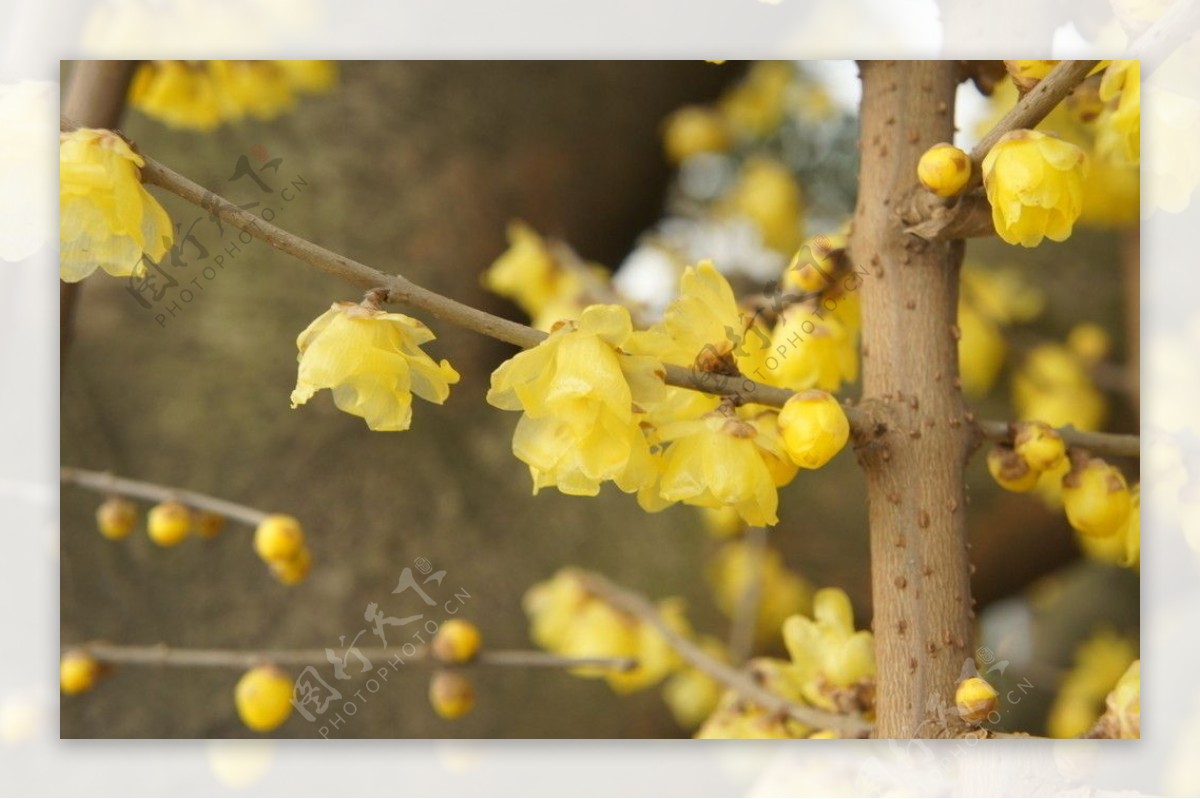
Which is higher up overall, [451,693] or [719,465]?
[719,465]

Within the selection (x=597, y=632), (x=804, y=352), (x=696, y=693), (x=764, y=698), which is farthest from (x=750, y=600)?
(x=804, y=352)

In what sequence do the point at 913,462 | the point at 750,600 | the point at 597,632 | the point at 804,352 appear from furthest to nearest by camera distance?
the point at 750,600 < the point at 597,632 < the point at 804,352 < the point at 913,462

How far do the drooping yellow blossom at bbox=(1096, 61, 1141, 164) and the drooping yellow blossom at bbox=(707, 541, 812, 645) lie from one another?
31.0 inches

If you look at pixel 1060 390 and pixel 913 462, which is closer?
pixel 913 462

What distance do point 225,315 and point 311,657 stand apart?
0.65 meters

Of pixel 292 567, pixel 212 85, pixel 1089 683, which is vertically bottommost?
pixel 1089 683

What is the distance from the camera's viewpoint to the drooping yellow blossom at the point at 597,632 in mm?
1070

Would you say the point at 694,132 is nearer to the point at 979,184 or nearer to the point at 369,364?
the point at 979,184

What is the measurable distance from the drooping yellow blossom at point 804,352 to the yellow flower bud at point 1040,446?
149 millimetres

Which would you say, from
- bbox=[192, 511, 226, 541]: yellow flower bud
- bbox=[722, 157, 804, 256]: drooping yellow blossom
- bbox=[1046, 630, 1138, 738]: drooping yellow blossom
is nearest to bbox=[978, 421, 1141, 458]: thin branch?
bbox=[192, 511, 226, 541]: yellow flower bud

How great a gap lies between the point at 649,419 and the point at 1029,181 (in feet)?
0.80

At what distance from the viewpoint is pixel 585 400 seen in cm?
58

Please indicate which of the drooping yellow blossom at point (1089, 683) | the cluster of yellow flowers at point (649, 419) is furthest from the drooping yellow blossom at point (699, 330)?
the drooping yellow blossom at point (1089, 683)

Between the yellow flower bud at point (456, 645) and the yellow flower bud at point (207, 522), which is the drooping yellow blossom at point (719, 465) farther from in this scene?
the yellow flower bud at point (207, 522)
